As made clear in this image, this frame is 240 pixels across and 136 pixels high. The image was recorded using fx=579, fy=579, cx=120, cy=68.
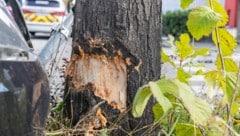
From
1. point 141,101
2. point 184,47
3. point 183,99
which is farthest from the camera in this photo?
point 184,47

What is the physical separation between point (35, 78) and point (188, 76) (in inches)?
38.8

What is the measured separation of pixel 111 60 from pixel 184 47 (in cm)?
45

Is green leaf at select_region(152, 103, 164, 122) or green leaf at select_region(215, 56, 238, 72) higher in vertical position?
green leaf at select_region(215, 56, 238, 72)

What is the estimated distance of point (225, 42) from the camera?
2.51 meters

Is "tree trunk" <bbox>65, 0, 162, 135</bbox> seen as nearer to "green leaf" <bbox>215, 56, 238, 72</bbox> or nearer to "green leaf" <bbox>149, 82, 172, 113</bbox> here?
"green leaf" <bbox>215, 56, 238, 72</bbox>

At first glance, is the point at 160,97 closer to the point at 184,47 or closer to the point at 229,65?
the point at 229,65

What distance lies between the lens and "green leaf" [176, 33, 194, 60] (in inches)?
116

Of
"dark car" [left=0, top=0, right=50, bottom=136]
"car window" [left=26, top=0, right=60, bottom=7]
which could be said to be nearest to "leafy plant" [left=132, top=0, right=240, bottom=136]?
"dark car" [left=0, top=0, right=50, bottom=136]

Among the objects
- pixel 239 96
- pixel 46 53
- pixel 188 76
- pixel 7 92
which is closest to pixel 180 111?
pixel 188 76

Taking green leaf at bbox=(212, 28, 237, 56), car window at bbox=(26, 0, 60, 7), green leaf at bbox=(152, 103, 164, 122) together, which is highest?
green leaf at bbox=(212, 28, 237, 56)

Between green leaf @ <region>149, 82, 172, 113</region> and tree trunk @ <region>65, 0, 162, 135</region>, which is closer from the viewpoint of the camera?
green leaf @ <region>149, 82, 172, 113</region>

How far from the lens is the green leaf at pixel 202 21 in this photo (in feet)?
7.48

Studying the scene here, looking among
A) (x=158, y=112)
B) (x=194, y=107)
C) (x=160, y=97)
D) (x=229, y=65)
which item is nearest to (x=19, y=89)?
(x=160, y=97)

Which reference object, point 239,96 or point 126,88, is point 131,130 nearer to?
point 126,88
